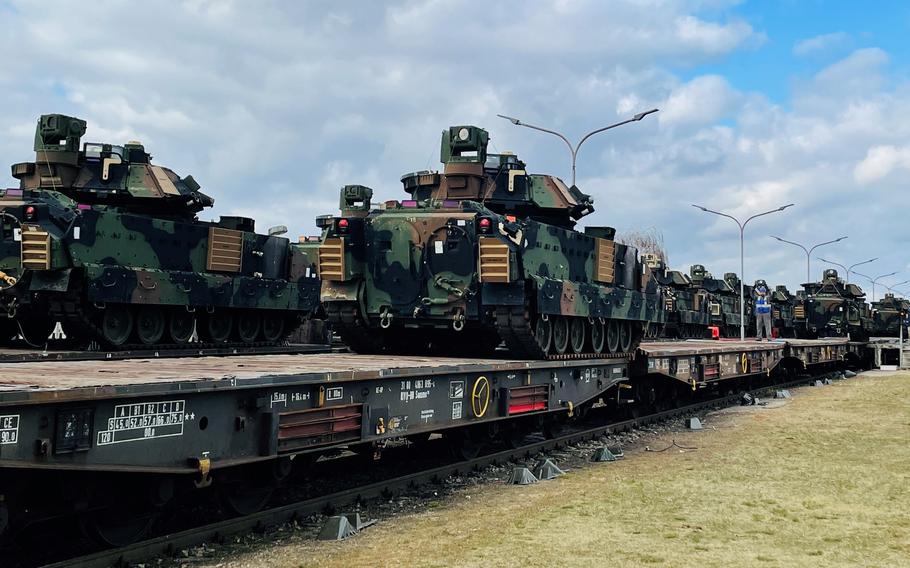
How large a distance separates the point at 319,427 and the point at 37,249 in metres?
12.6

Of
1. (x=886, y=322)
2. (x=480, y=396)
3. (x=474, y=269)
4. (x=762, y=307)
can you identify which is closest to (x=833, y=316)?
(x=886, y=322)

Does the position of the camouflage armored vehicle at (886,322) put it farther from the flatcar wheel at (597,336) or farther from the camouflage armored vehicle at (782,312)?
the flatcar wheel at (597,336)

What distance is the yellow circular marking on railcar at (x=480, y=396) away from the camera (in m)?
10.8

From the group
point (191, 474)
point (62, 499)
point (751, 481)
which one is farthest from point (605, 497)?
point (62, 499)

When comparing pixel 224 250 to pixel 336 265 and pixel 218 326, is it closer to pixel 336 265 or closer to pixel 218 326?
pixel 218 326

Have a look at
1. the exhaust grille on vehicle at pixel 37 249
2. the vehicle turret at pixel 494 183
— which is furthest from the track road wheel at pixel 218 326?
the vehicle turret at pixel 494 183

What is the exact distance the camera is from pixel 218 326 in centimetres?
2328

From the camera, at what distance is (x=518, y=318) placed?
1307 cm

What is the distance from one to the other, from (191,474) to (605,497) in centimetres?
492

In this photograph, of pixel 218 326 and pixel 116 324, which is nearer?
pixel 116 324

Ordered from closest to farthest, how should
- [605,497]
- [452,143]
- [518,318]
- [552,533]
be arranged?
1. [552,533]
2. [605,497]
3. [518,318]
4. [452,143]

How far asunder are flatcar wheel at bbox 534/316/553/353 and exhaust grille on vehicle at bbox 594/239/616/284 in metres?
2.05

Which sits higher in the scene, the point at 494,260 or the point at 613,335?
the point at 494,260

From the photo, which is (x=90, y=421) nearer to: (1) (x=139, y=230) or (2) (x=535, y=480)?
(2) (x=535, y=480)
